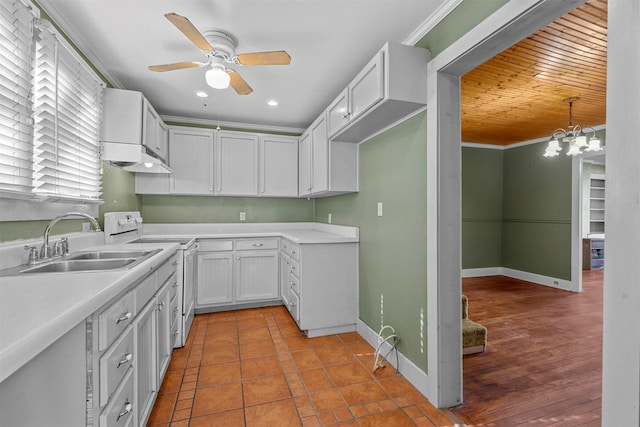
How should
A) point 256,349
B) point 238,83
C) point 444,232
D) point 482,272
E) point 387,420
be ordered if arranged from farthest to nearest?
1. point 482,272
2. point 256,349
3. point 238,83
4. point 444,232
5. point 387,420

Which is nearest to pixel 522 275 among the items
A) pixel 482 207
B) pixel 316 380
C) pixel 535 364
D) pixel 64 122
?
pixel 482 207

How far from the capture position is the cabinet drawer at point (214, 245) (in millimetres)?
3451

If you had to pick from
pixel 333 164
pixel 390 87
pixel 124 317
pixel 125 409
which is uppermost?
pixel 390 87

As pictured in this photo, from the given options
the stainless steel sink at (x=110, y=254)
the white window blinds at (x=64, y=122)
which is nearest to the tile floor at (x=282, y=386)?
the stainless steel sink at (x=110, y=254)

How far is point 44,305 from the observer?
89 centimetres

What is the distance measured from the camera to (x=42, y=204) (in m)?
1.75

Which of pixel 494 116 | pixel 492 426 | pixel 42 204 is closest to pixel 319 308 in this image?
pixel 492 426

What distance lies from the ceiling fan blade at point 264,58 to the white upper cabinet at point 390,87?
0.59 meters

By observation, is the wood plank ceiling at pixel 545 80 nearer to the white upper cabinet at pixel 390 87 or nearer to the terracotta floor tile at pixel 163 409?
the white upper cabinet at pixel 390 87

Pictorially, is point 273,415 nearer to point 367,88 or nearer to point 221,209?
point 367,88

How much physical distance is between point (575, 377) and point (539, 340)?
2.06 feet

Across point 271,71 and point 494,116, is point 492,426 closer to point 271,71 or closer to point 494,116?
point 271,71

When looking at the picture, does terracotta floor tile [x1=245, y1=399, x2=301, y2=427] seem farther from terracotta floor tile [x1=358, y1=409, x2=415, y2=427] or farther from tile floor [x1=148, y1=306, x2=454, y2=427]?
terracotta floor tile [x1=358, y1=409, x2=415, y2=427]

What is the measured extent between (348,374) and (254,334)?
114cm
